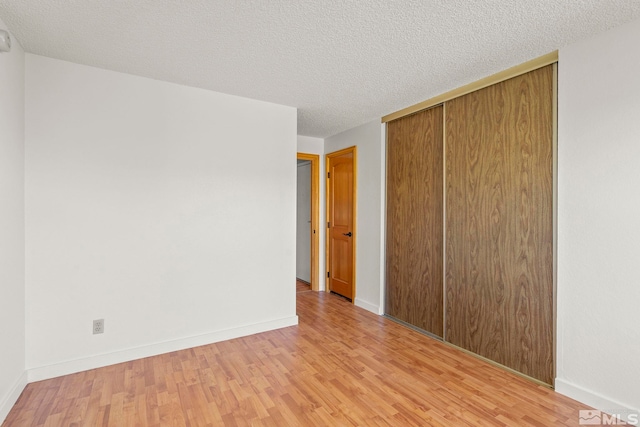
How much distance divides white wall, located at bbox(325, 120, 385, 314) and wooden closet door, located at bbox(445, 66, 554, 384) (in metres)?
0.96

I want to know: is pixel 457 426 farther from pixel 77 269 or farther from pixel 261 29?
pixel 77 269

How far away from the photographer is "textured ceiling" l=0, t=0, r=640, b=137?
176cm

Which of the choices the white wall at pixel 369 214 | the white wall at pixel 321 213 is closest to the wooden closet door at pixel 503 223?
the white wall at pixel 369 214

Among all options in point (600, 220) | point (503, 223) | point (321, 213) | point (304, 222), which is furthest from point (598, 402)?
point (304, 222)

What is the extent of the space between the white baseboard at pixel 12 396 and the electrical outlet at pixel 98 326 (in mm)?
465

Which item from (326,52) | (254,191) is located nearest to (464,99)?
(326,52)

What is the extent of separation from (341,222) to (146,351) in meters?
2.83

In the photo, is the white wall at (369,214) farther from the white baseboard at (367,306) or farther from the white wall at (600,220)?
the white wall at (600,220)

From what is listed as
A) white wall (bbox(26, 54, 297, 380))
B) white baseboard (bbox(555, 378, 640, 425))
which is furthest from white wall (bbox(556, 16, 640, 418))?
white wall (bbox(26, 54, 297, 380))

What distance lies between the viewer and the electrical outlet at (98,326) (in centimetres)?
252

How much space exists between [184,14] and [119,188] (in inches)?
59.2

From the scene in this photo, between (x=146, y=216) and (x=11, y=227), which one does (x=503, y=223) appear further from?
(x=11, y=227)

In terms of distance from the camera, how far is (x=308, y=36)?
6.73 ft

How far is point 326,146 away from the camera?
4918mm
